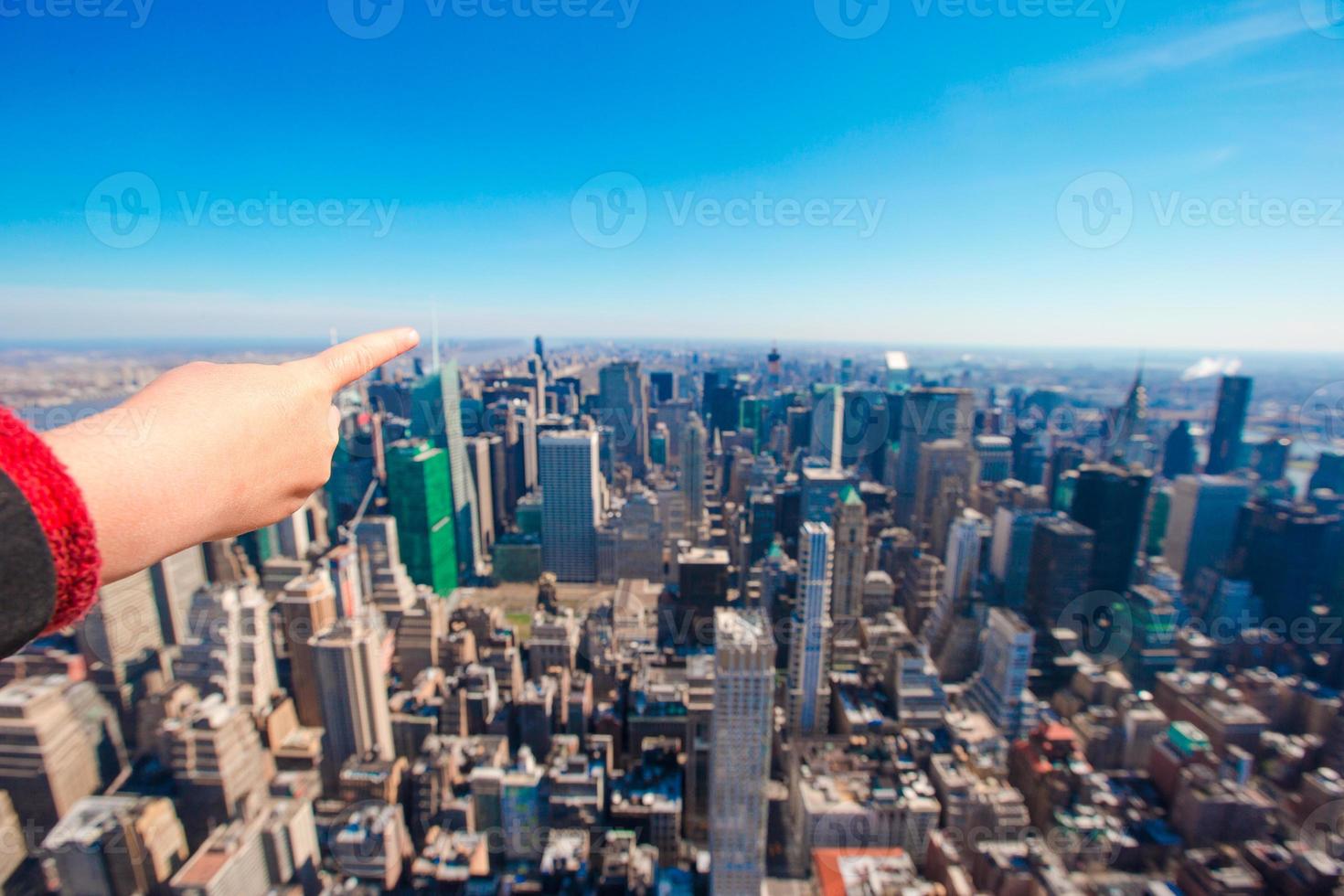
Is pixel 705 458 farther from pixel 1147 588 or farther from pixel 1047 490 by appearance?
pixel 1147 588

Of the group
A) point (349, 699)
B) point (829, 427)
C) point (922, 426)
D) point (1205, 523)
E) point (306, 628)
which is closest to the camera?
point (349, 699)

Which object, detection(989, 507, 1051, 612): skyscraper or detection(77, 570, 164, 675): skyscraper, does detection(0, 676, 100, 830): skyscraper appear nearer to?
detection(77, 570, 164, 675): skyscraper

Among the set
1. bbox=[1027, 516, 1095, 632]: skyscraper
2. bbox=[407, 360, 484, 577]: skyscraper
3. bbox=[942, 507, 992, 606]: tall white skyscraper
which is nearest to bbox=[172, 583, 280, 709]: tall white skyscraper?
bbox=[407, 360, 484, 577]: skyscraper

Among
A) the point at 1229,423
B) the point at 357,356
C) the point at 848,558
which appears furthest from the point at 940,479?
the point at 357,356

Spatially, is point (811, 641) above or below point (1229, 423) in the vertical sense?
below

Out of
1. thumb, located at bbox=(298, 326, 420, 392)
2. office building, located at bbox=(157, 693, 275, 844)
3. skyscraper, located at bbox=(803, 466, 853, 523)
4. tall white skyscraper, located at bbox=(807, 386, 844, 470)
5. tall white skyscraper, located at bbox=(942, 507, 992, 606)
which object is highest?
thumb, located at bbox=(298, 326, 420, 392)

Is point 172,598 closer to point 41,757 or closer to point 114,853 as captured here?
point 41,757

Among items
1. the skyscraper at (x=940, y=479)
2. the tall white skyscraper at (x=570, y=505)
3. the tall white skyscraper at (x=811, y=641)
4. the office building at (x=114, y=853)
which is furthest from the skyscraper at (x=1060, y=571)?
the office building at (x=114, y=853)
